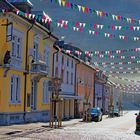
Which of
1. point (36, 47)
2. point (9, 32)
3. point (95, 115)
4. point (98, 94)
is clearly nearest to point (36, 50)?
point (36, 47)

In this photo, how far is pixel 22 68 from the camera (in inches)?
1298

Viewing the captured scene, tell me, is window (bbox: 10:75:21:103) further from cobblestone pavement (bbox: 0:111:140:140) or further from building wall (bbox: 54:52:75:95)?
building wall (bbox: 54:52:75:95)

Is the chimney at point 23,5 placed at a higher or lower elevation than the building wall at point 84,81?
higher

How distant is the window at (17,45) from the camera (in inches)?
1237

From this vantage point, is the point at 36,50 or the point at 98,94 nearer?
the point at 36,50

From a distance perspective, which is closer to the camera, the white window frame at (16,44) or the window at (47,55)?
the white window frame at (16,44)

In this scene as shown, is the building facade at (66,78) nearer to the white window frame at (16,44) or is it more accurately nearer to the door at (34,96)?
the door at (34,96)

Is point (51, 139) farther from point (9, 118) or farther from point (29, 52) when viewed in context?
point (29, 52)

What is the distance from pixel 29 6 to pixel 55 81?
805 centimetres

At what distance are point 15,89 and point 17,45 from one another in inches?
→ 127

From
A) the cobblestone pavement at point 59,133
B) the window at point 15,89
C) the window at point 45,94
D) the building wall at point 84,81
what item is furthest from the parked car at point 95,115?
the cobblestone pavement at point 59,133

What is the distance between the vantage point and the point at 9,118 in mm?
30141

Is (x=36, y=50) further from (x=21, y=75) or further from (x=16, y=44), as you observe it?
(x=16, y=44)

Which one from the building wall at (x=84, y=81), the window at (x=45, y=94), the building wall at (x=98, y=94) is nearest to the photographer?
the window at (x=45, y=94)
